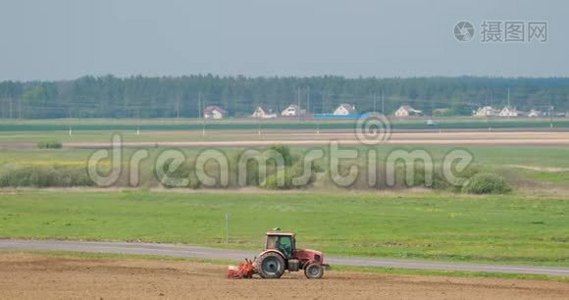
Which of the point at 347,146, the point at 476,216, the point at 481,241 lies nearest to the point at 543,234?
the point at 481,241

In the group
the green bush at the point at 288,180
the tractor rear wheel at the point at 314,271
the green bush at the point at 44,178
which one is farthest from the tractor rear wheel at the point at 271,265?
the green bush at the point at 44,178

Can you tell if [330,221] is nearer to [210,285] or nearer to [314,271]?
[314,271]

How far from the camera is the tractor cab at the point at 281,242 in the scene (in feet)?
126

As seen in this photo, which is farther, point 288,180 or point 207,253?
point 288,180

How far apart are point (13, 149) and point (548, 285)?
98226 millimetres

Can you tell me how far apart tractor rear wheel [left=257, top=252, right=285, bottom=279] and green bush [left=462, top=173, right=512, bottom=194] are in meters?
44.4

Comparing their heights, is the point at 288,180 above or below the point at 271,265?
below

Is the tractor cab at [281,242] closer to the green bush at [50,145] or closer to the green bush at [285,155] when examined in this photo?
the green bush at [285,155]

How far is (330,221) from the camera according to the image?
6166 cm

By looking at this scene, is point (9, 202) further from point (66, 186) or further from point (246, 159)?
point (246, 159)

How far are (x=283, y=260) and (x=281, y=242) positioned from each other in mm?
578

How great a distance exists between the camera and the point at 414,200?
75125mm

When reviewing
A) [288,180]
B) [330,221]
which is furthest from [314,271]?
[288,180]

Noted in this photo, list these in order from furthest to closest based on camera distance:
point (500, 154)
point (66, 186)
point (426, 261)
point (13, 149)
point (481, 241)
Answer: point (13, 149) → point (500, 154) → point (66, 186) → point (481, 241) → point (426, 261)
